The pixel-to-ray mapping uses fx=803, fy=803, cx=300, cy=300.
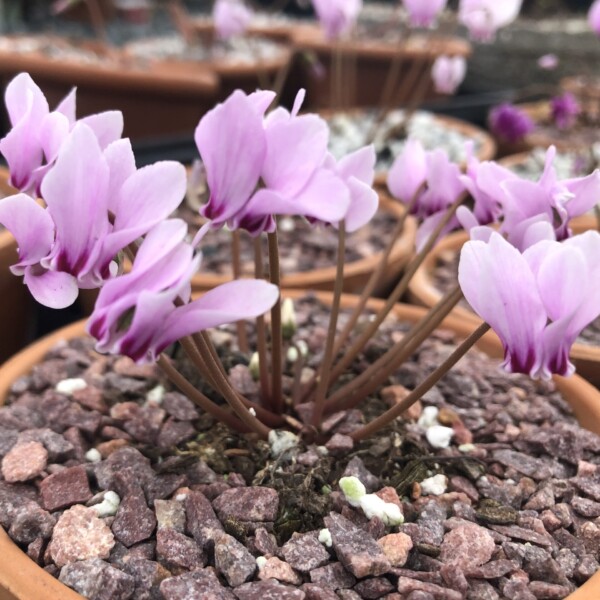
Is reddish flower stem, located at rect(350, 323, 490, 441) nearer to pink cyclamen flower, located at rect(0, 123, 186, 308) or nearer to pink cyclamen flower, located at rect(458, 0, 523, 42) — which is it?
pink cyclamen flower, located at rect(0, 123, 186, 308)

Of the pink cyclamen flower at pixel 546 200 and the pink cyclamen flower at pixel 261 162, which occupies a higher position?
the pink cyclamen flower at pixel 261 162

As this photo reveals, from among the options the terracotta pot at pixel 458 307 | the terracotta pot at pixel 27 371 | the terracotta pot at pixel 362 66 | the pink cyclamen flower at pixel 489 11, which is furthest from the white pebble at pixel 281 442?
the terracotta pot at pixel 362 66

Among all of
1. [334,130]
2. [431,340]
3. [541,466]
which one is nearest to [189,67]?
[334,130]

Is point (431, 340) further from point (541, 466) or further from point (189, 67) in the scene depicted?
point (189, 67)

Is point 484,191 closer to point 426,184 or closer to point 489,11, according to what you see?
point 426,184

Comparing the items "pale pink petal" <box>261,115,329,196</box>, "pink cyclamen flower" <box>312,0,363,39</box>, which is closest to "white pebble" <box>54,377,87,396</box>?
"pale pink petal" <box>261,115,329,196</box>

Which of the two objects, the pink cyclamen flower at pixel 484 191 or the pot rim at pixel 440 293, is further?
the pot rim at pixel 440 293

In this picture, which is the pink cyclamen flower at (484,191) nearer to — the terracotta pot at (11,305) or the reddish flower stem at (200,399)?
the reddish flower stem at (200,399)
